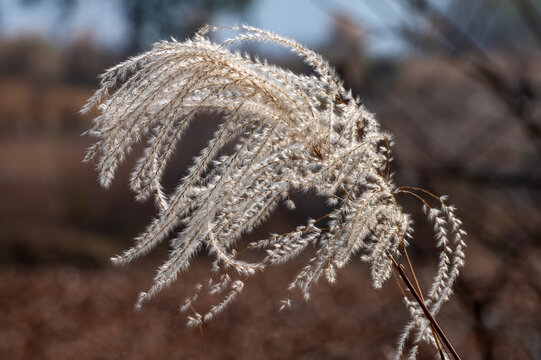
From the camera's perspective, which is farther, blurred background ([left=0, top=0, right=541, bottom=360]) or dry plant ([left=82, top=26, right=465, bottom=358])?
blurred background ([left=0, top=0, right=541, bottom=360])

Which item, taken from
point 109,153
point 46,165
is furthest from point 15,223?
point 109,153

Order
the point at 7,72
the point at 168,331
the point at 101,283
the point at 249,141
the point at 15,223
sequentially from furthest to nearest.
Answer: the point at 7,72
the point at 15,223
the point at 101,283
the point at 168,331
the point at 249,141

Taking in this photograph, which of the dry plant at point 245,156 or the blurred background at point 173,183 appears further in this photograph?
the blurred background at point 173,183

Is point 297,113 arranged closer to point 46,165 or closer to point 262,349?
point 262,349

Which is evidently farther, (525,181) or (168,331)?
(168,331)
